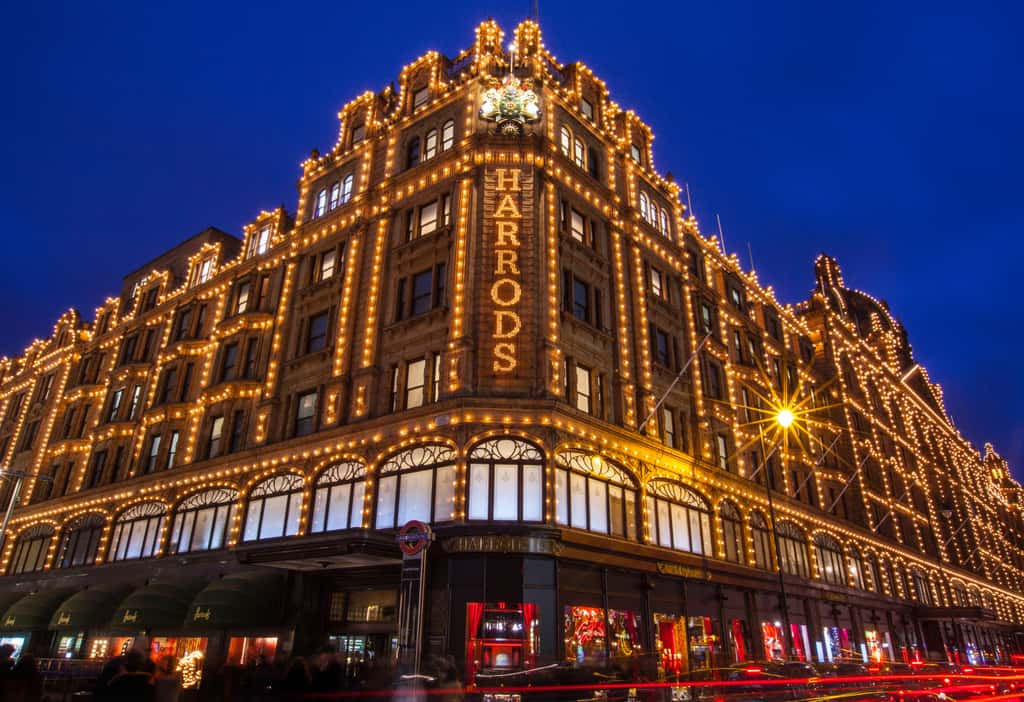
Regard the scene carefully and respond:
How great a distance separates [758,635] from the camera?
33375mm

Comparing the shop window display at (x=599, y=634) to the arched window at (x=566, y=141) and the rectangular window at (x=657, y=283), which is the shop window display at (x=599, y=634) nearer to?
the rectangular window at (x=657, y=283)

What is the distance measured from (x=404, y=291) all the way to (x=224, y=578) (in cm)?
1469

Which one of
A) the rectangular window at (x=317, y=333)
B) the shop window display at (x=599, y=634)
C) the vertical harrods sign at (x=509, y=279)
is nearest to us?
the shop window display at (x=599, y=634)

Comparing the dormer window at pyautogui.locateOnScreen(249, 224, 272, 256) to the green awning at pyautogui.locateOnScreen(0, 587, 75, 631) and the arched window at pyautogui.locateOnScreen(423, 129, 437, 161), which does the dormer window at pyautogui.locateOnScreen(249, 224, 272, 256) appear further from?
the green awning at pyautogui.locateOnScreen(0, 587, 75, 631)

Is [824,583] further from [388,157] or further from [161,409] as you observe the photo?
[161,409]

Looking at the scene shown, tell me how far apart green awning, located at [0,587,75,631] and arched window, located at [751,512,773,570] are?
36.9 m

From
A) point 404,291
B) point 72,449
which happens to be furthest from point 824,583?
point 72,449

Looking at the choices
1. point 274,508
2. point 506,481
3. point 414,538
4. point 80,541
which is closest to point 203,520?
point 274,508

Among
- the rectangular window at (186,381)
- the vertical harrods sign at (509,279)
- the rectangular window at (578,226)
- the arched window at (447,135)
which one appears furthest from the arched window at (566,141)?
the rectangular window at (186,381)

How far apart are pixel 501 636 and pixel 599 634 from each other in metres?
4.32

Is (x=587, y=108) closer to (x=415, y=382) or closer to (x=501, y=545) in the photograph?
(x=415, y=382)

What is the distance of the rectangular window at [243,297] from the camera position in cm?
4128

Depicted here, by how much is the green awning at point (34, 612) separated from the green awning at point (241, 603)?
1292cm

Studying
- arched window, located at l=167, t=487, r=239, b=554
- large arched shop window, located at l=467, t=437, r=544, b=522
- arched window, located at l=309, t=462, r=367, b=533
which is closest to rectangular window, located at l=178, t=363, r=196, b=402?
arched window, located at l=167, t=487, r=239, b=554
